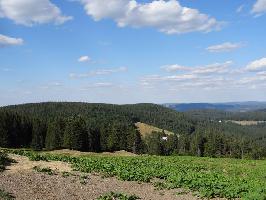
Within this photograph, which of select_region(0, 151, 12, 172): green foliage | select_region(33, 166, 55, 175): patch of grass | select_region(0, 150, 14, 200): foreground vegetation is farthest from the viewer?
select_region(0, 151, 12, 172): green foliage

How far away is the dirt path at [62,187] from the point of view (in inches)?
748

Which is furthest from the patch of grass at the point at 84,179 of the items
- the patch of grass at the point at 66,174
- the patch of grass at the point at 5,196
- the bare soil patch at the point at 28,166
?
the patch of grass at the point at 5,196

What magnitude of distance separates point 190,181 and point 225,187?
8.17 feet

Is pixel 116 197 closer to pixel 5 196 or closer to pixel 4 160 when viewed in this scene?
pixel 5 196

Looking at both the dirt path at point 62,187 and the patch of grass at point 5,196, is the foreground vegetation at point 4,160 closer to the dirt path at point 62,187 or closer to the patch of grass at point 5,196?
the dirt path at point 62,187

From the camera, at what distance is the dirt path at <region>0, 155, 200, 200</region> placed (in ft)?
62.3

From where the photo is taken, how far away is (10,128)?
107875 mm

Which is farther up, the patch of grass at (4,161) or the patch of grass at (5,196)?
the patch of grass at (4,161)

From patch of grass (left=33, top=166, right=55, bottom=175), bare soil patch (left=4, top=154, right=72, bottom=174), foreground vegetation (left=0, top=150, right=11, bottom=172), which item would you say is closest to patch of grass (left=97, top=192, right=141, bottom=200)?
patch of grass (left=33, top=166, right=55, bottom=175)

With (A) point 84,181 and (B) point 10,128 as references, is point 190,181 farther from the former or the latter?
(B) point 10,128

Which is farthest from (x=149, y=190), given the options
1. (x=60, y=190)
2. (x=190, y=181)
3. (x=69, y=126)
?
(x=69, y=126)

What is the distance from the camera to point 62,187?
20.6 meters

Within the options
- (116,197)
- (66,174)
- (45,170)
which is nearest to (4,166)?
(45,170)

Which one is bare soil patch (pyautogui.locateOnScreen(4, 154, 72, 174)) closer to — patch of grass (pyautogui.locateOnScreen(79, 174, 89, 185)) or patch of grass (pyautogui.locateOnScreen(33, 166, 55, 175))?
patch of grass (pyautogui.locateOnScreen(33, 166, 55, 175))
